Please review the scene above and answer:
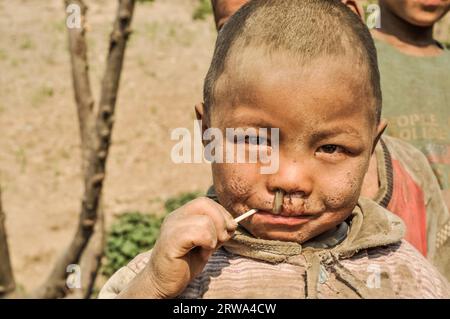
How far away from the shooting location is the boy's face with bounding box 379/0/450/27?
3.12m

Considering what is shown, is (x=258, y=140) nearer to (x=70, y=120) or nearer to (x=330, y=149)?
(x=330, y=149)

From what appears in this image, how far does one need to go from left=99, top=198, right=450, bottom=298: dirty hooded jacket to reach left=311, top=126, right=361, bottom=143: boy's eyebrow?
279mm

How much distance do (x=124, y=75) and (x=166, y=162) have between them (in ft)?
8.95

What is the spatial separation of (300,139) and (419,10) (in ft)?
5.36

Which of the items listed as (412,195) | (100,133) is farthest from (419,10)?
(100,133)

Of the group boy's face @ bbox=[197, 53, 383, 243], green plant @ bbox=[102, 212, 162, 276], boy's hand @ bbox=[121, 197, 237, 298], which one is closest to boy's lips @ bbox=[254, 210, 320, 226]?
boy's face @ bbox=[197, 53, 383, 243]

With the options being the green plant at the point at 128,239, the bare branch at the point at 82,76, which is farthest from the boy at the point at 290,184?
the green plant at the point at 128,239

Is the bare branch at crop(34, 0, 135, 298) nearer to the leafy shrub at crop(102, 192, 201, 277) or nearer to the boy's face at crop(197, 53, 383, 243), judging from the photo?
the boy's face at crop(197, 53, 383, 243)

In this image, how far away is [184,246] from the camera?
5.33 feet

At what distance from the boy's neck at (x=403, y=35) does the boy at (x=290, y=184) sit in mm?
1349

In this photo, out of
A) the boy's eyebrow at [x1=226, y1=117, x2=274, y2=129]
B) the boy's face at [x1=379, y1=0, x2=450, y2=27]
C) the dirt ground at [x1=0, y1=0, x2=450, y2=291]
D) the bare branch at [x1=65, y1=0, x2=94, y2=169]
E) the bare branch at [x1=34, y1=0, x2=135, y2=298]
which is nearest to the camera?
the boy's eyebrow at [x1=226, y1=117, x2=274, y2=129]

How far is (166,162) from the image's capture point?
9.45 meters

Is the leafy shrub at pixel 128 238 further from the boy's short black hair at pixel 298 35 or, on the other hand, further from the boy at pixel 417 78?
the boy's short black hair at pixel 298 35

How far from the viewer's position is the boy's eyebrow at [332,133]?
5.68ft
